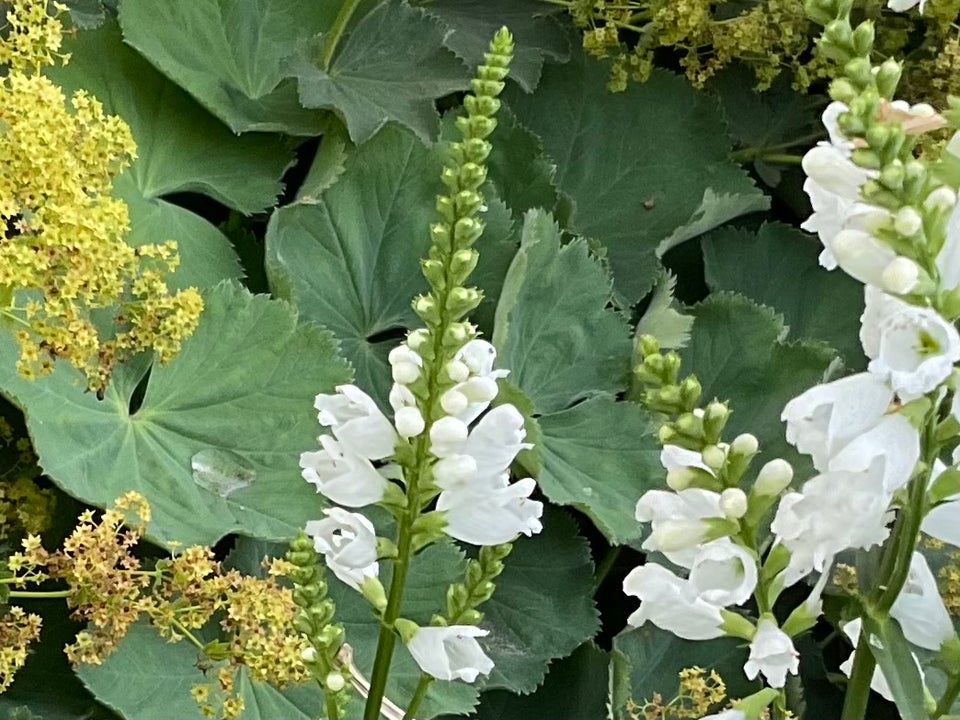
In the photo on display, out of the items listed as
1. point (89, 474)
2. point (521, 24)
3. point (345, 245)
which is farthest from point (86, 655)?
point (521, 24)

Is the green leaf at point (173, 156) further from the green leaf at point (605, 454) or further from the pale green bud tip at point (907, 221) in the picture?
the pale green bud tip at point (907, 221)

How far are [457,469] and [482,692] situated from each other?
420 millimetres

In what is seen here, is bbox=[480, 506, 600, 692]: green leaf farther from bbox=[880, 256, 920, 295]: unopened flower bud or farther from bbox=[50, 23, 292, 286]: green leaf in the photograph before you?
bbox=[880, 256, 920, 295]: unopened flower bud

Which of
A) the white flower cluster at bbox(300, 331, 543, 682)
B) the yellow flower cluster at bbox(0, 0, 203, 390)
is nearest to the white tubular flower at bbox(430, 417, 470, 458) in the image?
the white flower cluster at bbox(300, 331, 543, 682)

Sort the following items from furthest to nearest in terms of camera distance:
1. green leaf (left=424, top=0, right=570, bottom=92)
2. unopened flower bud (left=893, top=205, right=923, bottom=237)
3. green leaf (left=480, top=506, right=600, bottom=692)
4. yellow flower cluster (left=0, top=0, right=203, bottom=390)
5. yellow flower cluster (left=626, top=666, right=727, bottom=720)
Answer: green leaf (left=424, top=0, right=570, bottom=92) < green leaf (left=480, top=506, right=600, bottom=692) < yellow flower cluster (left=626, top=666, right=727, bottom=720) < yellow flower cluster (left=0, top=0, right=203, bottom=390) < unopened flower bud (left=893, top=205, right=923, bottom=237)

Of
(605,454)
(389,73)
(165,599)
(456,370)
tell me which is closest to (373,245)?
(389,73)

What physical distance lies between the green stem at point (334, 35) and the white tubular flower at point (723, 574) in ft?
1.70

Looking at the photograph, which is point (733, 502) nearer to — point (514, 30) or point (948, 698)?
point (948, 698)

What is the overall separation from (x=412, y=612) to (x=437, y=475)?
12.6 inches

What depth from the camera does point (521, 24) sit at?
84 cm

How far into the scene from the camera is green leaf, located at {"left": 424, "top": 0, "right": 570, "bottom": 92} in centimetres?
80

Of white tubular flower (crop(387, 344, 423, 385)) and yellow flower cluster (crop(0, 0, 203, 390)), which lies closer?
white tubular flower (crop(387, 344, 423, 385))

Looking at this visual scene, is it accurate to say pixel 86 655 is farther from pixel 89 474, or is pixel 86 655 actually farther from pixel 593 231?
pixel 593 231

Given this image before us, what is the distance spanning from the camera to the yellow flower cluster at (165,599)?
0.46 meters
